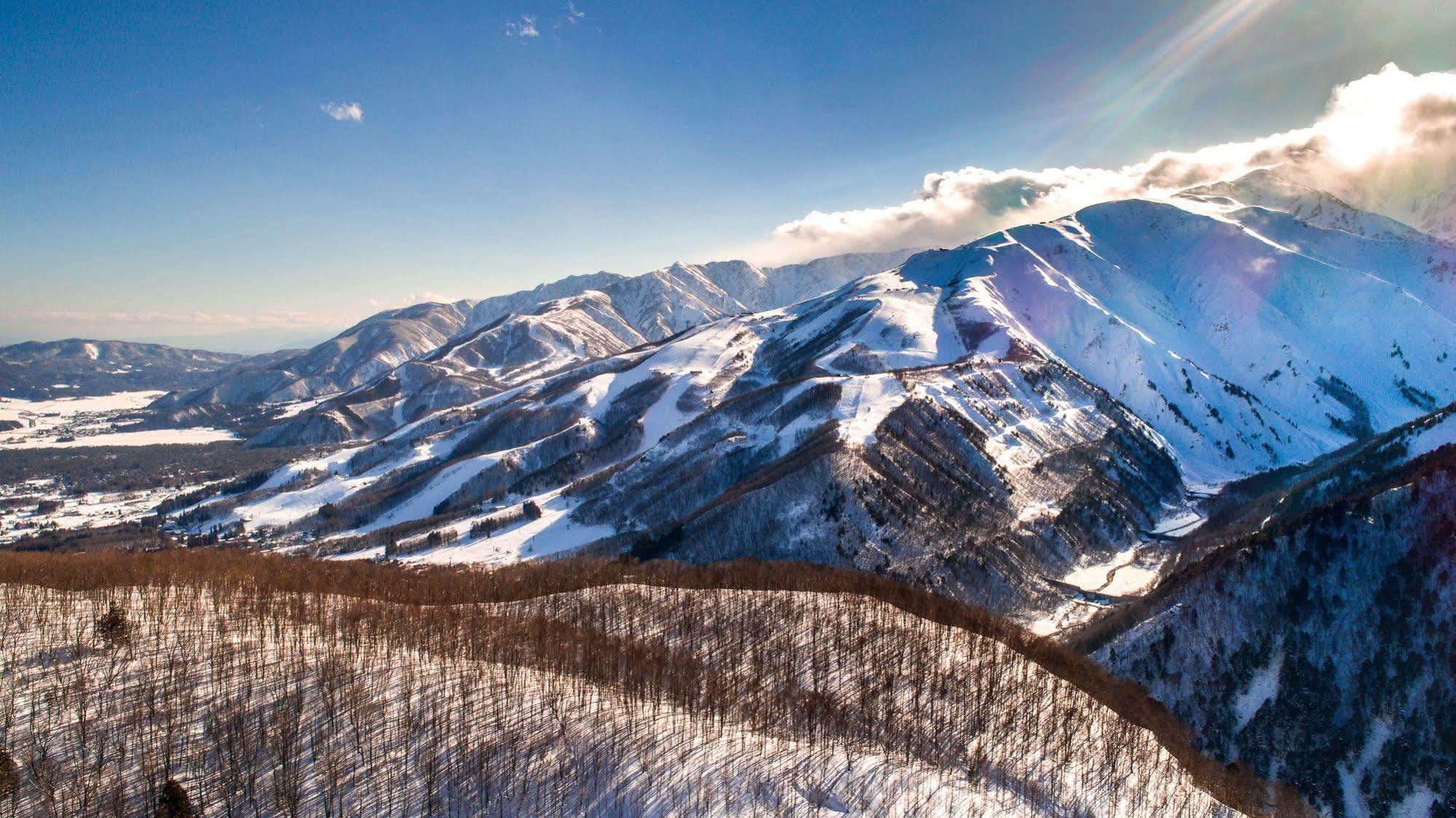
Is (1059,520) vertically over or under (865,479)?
under

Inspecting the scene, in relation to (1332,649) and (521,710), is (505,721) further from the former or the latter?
(1332,649)

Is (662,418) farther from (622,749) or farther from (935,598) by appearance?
(622,749)

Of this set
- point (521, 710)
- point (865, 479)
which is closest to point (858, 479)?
point (865, 479)

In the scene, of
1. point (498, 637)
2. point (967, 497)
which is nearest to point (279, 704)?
point (498, 637)

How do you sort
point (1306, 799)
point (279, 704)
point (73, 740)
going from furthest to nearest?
point (1306, 799), point (279, 704), point (73, 740)

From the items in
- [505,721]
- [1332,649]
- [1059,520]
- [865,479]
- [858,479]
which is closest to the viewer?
[505,721]

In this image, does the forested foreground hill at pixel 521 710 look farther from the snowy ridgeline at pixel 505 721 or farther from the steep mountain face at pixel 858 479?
the steep mountain face at pixel 858 479

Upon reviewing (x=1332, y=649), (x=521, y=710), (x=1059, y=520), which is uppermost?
(x=521, y=710)

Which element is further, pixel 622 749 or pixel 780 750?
pixel 780 750
